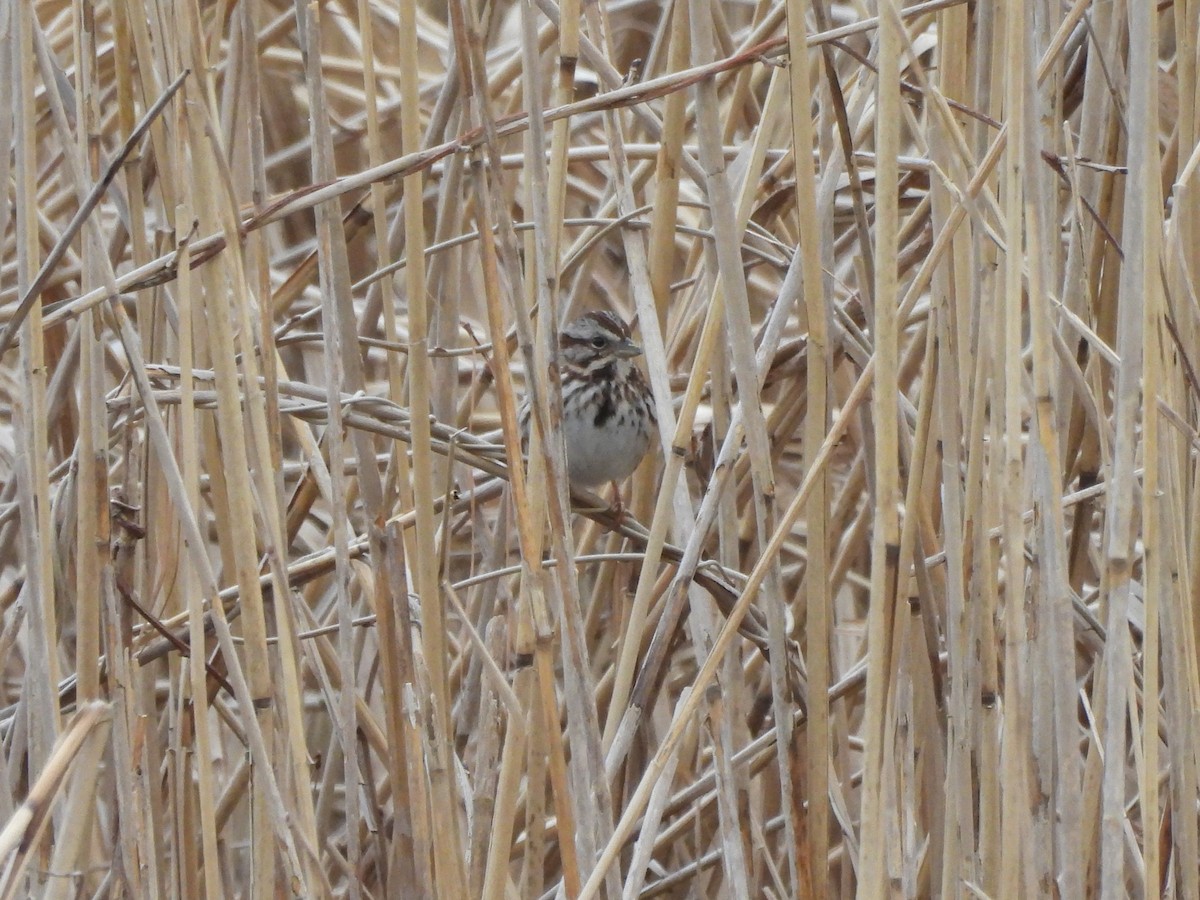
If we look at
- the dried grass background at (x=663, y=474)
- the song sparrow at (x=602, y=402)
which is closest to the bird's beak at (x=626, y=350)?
the song sparrow at (x=602, y=402)

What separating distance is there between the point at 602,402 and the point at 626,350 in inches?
5.8

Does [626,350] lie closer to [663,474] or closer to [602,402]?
[602,402]

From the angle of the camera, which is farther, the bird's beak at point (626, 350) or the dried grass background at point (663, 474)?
the bird's beak at point (626, 350)

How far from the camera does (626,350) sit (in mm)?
2836

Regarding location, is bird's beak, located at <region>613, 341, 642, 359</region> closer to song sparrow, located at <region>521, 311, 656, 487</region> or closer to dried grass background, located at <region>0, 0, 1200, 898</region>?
song sparrow, located at <region>521, 311, 656, 487</region>

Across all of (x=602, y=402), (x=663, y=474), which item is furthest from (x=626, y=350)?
(x=663, y=474)

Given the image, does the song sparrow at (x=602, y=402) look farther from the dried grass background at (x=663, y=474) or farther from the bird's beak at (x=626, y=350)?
the dried grass background at (x=663, y=474)

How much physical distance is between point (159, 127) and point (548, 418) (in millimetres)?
688

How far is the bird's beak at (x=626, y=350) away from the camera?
9.20ft

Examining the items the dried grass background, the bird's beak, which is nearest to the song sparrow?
the bird's beak

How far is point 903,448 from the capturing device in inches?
85.2

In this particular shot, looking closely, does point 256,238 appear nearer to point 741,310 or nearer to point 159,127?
point 159,127

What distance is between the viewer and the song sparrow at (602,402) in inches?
113

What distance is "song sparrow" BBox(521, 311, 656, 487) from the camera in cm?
286
